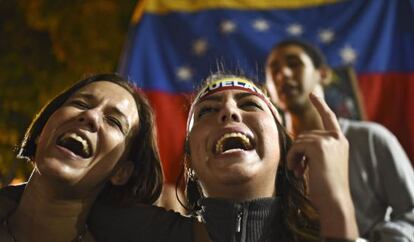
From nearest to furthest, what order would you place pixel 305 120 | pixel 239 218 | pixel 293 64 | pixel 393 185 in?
pixel 239 218
pixel 393 185
pixel 305 120
pixel 293 64

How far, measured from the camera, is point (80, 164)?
2770 millimetres

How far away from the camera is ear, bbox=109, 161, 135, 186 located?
9.93 feet

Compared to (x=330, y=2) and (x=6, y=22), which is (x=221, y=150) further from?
(x=6, y=22)

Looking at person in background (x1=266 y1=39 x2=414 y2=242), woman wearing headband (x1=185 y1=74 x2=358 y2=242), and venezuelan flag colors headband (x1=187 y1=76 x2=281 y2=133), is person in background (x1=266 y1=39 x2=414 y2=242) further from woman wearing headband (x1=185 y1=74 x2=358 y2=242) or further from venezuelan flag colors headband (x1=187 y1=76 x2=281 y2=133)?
woman wearing headband (x1=185 y1=74 x2=358 y2=242)

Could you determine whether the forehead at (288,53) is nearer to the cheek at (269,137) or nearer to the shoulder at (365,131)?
the shoulder at (365,131)

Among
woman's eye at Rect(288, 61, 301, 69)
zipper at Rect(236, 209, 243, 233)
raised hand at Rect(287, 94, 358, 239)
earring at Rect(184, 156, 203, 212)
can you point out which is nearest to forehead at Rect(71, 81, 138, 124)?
earring at Rect(184, 156, 203, 212)

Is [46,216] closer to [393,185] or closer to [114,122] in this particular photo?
[114,122]

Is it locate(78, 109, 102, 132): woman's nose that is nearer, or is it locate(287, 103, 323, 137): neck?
locate(78, 109, 102, 132): woman's nose

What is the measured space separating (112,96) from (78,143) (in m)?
0.34

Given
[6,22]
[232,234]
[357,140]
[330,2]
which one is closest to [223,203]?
[232,234]

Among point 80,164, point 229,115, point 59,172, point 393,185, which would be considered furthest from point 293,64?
point 59,172

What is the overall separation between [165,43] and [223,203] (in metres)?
3.79

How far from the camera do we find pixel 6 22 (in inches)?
400

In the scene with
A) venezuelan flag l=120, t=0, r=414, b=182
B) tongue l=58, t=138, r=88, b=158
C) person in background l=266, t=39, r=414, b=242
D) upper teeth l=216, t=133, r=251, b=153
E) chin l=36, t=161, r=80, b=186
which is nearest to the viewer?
upper teeth l=216, t=133, r=251, b=153
